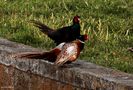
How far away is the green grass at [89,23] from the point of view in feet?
21.5

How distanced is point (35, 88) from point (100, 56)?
97 cm

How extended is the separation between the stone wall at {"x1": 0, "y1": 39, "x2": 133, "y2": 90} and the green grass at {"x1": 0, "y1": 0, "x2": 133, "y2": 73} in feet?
1.65

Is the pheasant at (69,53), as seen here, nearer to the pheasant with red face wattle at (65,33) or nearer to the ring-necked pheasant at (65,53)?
the ring-necked pheasant at (65,53)

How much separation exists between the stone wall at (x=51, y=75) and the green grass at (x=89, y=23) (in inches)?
19.8

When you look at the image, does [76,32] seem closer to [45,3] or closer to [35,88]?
[35,88]

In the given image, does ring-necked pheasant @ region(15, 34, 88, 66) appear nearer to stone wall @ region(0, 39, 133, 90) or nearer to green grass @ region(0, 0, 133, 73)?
stone wall @ region(0, 39, 133, 90)

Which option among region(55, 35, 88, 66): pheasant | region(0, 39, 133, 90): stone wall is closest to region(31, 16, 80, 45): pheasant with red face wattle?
region(0, 39, 133, 90): stone wall

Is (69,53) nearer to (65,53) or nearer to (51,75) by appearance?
(65,53)

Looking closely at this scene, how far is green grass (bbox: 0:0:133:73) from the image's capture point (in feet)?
21.5

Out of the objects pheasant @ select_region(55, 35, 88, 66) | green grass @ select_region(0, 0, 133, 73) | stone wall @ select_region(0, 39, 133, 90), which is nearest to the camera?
stone wall @ select_region(0, 39, 133, 90)

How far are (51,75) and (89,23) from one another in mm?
2909

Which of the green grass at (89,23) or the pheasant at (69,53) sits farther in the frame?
the green grass at (89,23)

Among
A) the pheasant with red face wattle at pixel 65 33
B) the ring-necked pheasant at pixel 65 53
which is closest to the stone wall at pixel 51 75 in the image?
the ring-necked pheasant at pixel 65 53

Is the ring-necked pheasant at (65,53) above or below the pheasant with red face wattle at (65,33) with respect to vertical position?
below
